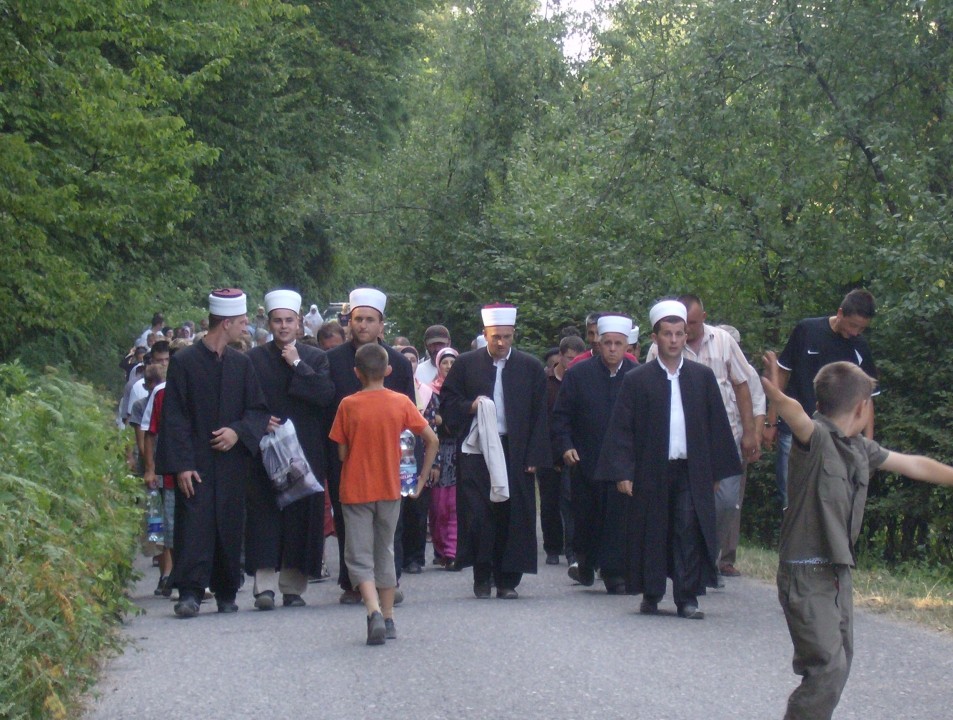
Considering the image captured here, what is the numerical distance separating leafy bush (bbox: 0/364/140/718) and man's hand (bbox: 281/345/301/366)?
1.40 m

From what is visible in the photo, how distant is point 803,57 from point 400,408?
272 inches

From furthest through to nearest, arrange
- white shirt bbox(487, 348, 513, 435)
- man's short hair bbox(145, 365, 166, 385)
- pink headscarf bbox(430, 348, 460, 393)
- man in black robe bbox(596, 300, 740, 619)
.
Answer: pink headscarf bbox(430, 348, 460, 393), man's short hair bbox(145, 365, 166, 385), white shirt bbox(487, 348, 513, 435), man in black robe bbox(596, 300, 740, 619)

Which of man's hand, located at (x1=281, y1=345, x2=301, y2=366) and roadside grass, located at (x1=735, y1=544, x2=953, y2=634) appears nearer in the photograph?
roadside grass, located at (x1=735, y1=544, x2=953, y2=634)

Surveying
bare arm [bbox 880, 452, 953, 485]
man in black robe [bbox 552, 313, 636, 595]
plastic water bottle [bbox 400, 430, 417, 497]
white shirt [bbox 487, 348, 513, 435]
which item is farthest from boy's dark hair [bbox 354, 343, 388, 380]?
bare arm [bbox 880, 452, 953, 485]

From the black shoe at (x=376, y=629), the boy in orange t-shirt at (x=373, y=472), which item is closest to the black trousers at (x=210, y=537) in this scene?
the boy in orange t-shirt at (x=373, y=472)

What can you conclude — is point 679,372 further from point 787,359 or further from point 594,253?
point 594,253

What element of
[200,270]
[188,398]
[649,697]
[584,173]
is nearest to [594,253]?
[584,173]

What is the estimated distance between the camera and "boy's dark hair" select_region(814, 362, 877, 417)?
577 cm

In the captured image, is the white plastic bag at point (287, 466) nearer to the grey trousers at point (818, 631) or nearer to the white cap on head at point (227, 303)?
the white cap on head at point (227, 303)

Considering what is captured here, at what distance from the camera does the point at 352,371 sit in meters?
10.7

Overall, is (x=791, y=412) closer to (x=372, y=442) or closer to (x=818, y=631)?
(x=818, y=631)

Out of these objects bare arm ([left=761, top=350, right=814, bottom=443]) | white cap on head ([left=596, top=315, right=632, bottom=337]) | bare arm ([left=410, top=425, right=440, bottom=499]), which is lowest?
bare arm ([left=410, top=425, right=440, bottom=499])

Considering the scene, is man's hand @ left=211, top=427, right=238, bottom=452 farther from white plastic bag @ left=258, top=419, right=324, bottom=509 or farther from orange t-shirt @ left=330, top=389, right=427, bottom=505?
orange t-shirt @ left=330, top=389, right=427, bottom=505

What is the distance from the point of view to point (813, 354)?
1055cm
